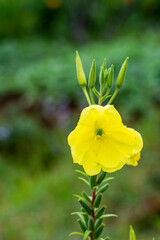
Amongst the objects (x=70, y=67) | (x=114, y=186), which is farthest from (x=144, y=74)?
(x=114, y=186)

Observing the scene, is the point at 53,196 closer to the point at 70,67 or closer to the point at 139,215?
the point at 139,215

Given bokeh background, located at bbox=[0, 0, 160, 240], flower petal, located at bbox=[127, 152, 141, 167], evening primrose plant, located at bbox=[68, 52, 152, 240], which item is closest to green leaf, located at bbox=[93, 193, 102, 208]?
evening primrose plant, located at bbox=[68, 52, 152, 240]

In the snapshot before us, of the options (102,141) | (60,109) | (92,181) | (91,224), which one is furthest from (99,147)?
(60,109)

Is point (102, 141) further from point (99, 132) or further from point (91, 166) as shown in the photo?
point (91, 166)

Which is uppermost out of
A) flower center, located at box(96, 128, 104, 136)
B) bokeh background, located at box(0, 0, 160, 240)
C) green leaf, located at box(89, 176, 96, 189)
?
bokeh background, located at box(0, 0, 160, 240)

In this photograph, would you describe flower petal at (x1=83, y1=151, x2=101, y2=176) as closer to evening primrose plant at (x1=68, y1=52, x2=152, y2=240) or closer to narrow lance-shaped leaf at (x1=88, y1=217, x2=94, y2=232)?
evening primrose plant at (x1=68, y1=52, x2=152, y2=240)

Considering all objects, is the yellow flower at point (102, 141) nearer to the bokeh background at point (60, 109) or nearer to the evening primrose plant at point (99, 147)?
the evening primrose plant at point (99, 147)

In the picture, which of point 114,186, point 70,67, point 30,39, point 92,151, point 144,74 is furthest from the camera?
point 30,39
